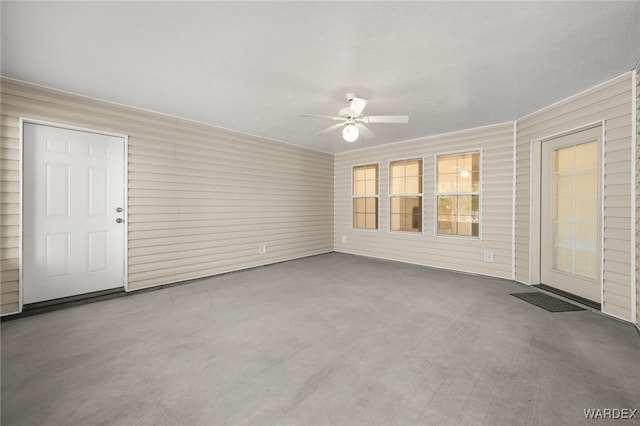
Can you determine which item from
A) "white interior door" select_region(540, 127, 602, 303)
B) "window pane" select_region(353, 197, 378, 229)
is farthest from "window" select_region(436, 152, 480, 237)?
"window pane" select_region(353, 197, 378, 229)

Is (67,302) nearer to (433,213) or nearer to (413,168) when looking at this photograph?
(433,213)

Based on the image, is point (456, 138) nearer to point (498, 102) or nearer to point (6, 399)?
point (498, 102)

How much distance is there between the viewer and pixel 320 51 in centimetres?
241

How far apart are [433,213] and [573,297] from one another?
2.41m

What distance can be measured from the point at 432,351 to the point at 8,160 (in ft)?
15.7

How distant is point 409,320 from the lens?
2.86 meters

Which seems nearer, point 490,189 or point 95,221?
point 95,221

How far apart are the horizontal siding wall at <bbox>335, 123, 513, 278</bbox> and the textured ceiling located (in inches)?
40.6

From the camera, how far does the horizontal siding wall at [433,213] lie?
4.55 m

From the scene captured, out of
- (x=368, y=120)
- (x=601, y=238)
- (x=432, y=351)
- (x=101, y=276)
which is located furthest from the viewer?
(x=101, y=276)

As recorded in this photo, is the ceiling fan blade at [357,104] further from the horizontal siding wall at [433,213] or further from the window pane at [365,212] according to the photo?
the window pane at [365,212]

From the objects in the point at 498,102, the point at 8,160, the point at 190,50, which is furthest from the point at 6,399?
the point at 498,102

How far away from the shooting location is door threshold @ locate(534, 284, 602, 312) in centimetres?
320

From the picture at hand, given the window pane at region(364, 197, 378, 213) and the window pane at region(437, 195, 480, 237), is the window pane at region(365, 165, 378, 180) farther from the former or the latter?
the window pane at region(437, 195, 480, 237)
